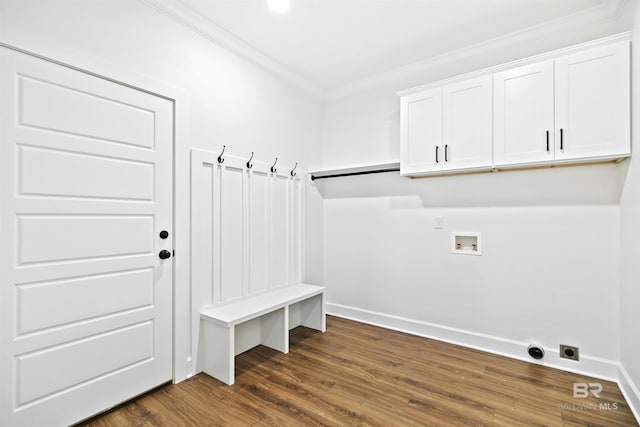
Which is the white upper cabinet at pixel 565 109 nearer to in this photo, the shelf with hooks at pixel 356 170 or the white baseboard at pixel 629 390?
the shelf with hooks at pixel 356 170

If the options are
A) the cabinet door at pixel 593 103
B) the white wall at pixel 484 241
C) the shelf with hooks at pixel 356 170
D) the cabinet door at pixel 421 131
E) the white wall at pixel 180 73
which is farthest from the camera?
the shelf with hooks at pixel 356 170

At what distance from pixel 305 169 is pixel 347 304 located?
5.47ft

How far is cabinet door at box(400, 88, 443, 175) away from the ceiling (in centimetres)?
47

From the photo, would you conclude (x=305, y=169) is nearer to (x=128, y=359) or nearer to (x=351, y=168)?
(x=351, y=168)

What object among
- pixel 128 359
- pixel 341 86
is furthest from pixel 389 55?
pixel 128 359

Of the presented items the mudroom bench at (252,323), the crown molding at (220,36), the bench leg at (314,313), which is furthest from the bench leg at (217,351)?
the crown molding at (220,36)

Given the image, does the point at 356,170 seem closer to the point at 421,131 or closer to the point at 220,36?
the point at 421,131

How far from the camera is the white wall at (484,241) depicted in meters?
2.28

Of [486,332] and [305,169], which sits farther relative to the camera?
[305,169]

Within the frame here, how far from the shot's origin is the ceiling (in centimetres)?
222

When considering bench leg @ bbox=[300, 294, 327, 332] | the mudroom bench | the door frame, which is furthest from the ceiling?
bench leg @ bbox=[300, 294, 327, 332]

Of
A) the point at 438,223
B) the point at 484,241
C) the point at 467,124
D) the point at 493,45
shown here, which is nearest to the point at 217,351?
the point at 438,223

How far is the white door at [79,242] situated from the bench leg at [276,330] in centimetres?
88

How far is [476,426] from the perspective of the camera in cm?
173
